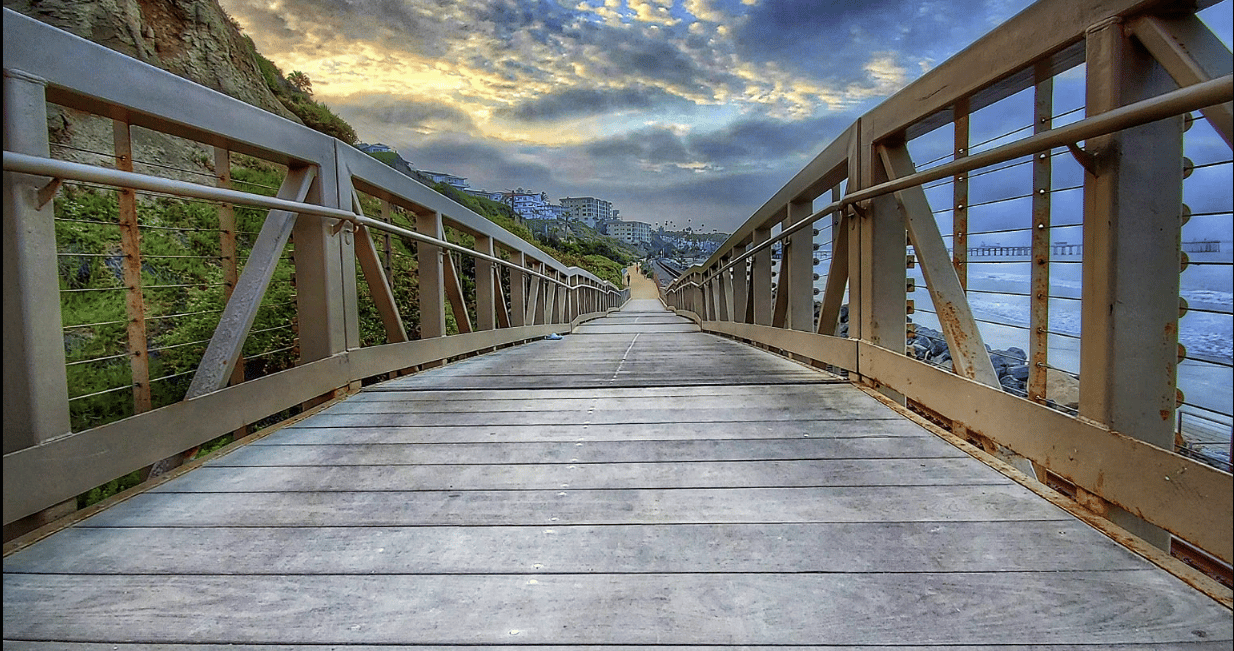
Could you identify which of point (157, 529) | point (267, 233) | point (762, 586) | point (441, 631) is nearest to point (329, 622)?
point (441, 631)

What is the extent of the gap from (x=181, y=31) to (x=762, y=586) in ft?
45.2

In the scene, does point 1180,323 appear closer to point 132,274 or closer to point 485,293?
point 132,274

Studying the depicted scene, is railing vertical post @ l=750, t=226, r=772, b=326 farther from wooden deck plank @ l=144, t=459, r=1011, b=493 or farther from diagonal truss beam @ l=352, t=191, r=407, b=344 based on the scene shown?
wooden deck plank @ l=144, t=459, r=1011, b=493

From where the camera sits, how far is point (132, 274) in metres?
1.75

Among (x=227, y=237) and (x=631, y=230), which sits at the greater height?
(x=631, y=230)

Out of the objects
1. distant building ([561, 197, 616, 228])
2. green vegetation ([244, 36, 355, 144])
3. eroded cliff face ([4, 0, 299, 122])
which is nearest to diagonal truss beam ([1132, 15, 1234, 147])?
eroded cliff face ([4, 0, 299, 122])

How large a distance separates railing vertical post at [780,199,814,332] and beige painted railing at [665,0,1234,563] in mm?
1385

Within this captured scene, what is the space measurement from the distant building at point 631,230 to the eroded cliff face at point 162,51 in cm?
11902

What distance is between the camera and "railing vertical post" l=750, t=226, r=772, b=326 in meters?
5.18

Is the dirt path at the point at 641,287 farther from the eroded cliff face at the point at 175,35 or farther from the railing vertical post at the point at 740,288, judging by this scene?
the railing vertical post at the point at 740,288

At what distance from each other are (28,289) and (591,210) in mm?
121485

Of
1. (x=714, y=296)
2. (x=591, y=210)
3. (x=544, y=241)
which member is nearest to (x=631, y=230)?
(x=591, y=210)

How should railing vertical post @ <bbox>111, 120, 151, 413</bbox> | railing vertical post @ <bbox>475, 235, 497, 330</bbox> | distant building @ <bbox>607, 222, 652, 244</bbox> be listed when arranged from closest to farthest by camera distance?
railing vertical post @ <bbox>111, 120, 151, 413</bbox>
railing vertical post @ <bbox>475, 235, 497, 330</bbox>
distant building @ <bbox>607, 222, 652, 244</bbox>

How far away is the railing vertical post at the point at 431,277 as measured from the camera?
387 cm
